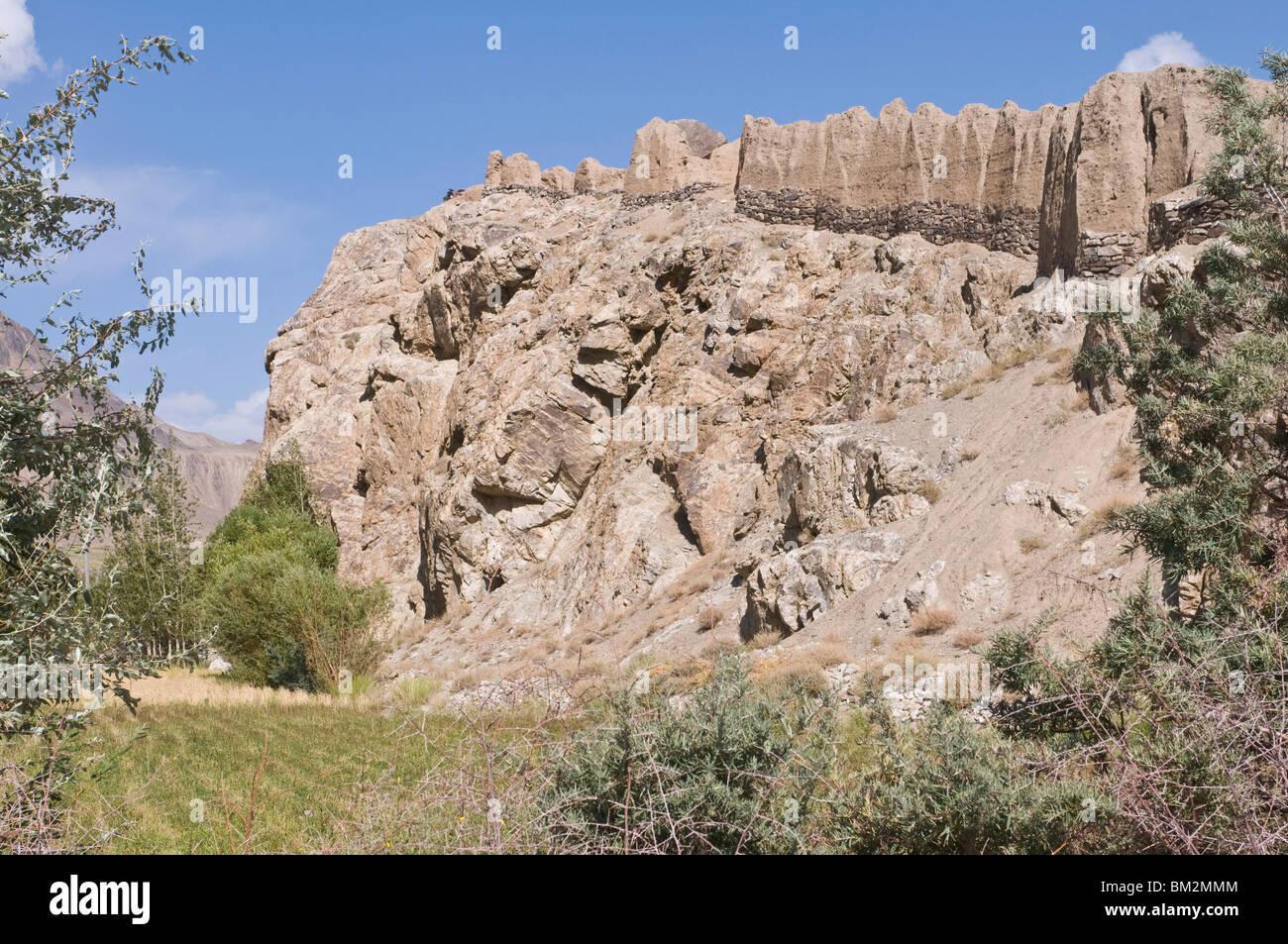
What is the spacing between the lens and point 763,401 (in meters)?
27.5

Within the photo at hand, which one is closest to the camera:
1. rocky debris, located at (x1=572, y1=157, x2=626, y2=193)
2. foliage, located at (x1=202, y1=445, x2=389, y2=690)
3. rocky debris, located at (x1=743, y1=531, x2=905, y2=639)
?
rocky debris, located at (x1=743, y1=531, x2=905, y2=639)

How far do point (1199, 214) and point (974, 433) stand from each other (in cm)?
584

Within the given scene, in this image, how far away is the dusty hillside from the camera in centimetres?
1700

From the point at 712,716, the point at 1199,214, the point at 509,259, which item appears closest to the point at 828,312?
the point at 1199,214

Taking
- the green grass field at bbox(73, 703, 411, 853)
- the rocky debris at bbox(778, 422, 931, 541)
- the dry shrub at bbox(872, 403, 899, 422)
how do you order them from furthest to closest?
1. the dry shrub at bbox(872, 403, 899, 422)
2. the rocky debris at bbox(778, 422, 931, 541)
3. the green grass field at bbox(73, 703, 411, 853)

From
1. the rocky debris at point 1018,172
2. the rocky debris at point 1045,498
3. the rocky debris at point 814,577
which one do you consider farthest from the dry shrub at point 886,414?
the rocky debris at point 1045,498

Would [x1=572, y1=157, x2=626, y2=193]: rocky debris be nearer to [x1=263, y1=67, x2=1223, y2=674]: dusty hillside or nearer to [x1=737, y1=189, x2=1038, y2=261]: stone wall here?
[x1=263, y1=67, x2=1223, y2=674]: dusty hillside

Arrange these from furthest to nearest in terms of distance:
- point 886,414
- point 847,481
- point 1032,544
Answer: point 886,414, point 847,481, point 1032,544

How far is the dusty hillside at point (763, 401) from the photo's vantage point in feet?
55.8

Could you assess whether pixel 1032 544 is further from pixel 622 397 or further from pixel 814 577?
pixel 622 397

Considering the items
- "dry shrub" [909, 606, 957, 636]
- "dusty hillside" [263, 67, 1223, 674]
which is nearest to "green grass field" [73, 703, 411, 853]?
"dusty hillside" [263, 67, 1223, 674]

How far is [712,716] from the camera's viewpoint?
18.0 feet

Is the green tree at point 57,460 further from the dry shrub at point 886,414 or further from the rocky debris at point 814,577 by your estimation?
the dry shrub at point 886,414

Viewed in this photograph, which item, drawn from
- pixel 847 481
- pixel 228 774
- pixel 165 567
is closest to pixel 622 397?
pixel 847 481
